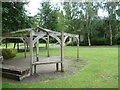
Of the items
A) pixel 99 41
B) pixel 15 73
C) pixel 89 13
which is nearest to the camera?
pixel 15 73

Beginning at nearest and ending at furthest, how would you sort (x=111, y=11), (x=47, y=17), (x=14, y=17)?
(x=14, y=17) → (x=47, y=17) → (x=111, y=11)

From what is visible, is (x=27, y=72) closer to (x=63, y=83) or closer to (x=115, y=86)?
(x=63, y=83)

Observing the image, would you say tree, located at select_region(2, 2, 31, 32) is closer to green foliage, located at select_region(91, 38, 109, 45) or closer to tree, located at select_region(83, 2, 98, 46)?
tree, located at select_region(83, 2, 98, 46)

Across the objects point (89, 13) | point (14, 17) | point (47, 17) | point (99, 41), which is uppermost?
point (89, 13)

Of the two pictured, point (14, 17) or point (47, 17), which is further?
point (47, 17)

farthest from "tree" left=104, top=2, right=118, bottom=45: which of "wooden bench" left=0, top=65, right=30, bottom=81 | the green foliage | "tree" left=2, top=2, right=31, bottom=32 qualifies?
"wooden bench" left=0, top=65, right=30, bottom=81

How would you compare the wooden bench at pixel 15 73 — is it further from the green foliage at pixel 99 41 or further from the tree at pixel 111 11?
the green foliage at pixel 99 41

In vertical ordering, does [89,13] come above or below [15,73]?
above

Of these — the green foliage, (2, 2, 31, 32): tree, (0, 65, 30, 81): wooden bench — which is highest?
(2, 2, 31, 32): tree

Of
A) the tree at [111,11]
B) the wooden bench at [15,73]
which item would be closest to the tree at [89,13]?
the tree at [111,11]

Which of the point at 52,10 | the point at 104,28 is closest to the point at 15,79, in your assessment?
the point at 52,10

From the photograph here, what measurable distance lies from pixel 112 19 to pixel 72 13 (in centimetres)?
767

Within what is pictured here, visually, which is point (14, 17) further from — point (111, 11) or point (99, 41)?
point (99, 41)

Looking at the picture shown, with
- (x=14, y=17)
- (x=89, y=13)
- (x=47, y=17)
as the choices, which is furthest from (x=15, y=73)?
(x=89, y=13)
